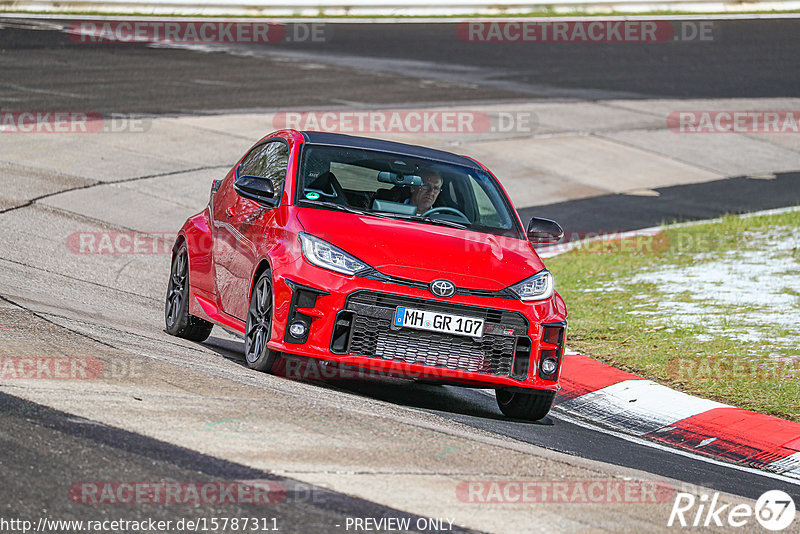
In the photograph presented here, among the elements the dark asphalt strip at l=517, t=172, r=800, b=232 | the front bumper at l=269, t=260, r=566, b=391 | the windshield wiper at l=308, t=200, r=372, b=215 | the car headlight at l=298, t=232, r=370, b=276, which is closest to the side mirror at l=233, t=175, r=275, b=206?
the windshield wiper at l=308, t=200, r=372, b=215

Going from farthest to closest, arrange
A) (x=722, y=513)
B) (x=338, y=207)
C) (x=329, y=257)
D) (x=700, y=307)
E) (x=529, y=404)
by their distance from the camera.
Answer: (x=700, y=307), (x=338, y=207), (x=529, y=404), (x=329, y=257), (x=722, y=513)

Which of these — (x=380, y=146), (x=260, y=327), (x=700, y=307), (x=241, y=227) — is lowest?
(x=700, y=307)

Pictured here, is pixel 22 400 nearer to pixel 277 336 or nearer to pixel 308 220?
pixel 277 336

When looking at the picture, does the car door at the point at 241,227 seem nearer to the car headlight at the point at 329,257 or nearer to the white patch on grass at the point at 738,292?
the car headlight at the point at 329,257

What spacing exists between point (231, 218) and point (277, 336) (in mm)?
1579

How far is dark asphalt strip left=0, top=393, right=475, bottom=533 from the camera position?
15.7 ft

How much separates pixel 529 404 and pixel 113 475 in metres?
3.47

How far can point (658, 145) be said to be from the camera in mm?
21469

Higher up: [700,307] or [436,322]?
[436,322]

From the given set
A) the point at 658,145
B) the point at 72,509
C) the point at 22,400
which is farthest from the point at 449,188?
the point at 658,145

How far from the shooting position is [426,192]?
8.66m

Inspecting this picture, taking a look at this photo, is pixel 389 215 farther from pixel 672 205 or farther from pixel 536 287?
pixel 672 205

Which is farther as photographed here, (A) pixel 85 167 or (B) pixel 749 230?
(A) pixel 85 167

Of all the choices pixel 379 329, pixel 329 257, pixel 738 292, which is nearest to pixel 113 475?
pixel 379 329
